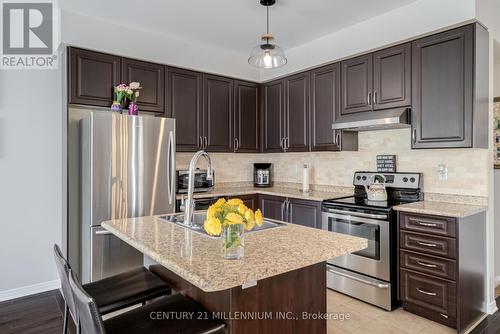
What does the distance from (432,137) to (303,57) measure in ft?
5.83

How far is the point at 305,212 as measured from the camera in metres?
3.46

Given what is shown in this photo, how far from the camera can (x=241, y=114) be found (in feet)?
14.1

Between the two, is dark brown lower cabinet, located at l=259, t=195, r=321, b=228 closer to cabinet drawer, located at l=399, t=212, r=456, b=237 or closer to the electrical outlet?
cabinet drawer, located at l=399, t=212, r=456, b=237

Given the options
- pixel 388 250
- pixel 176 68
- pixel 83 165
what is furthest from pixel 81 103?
pixel 388 250

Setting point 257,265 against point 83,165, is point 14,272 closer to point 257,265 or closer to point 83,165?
point 83,165

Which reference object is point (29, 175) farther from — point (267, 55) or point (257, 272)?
point (257, 272)

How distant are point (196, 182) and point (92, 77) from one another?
1495 millimetres

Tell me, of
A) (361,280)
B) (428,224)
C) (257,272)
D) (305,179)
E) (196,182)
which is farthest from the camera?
(305,179)

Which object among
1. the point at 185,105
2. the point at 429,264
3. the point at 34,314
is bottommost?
the point at 34,314

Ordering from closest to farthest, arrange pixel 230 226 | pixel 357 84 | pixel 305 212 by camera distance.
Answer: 1. pixel 230 226
2. pixel 357 84
3. pixel 305 212

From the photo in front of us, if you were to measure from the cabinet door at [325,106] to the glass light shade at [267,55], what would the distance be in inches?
52.8

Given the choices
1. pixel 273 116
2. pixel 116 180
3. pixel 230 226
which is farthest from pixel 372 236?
pixel 116 180

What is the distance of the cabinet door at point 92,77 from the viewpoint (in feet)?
9.91

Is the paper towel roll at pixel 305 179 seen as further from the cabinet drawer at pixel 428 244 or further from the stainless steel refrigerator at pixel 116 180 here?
the stainless steel refrigerator at pixel 116 180
